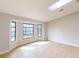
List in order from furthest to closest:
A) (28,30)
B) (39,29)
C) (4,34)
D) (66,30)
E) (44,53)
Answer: (39,29) → (28,30) → (66,30) → (4,34) → (44,53)

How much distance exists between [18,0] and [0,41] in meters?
2.17

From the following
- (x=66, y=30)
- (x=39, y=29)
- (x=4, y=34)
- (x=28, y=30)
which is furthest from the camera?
(x=39, y=29)

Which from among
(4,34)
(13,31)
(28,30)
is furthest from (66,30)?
(4,34)

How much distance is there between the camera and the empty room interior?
3.82m

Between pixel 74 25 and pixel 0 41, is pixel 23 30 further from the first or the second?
pixel 74 25

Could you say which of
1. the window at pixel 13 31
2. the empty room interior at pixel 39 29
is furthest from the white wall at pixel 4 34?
the window at pixel 13 31

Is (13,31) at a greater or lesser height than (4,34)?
greater

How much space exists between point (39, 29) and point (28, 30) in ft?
4.77

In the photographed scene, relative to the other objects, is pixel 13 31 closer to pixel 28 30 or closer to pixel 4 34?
pixel 4 34

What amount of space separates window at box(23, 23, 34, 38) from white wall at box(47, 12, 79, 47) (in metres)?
1.84

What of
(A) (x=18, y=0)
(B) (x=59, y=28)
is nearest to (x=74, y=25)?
(B) (x=59, y=28)

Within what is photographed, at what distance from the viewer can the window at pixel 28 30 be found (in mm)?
6828

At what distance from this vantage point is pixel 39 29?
838 centimetres

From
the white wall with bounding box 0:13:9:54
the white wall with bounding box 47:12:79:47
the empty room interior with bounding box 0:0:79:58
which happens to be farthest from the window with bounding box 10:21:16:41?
the white wall with bounding box 47:12:79:47
